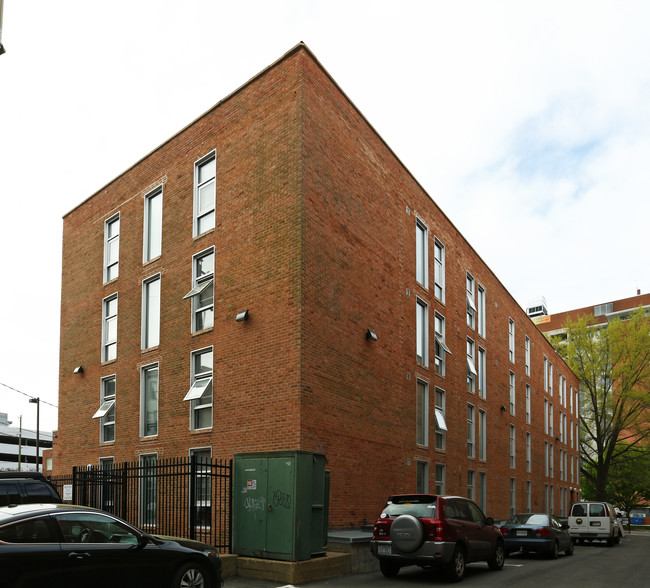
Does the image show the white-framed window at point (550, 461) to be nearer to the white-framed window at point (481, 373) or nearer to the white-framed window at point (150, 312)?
the white-framed window at point (481, 373)

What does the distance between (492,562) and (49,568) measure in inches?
409

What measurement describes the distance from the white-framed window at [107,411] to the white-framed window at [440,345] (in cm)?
1075

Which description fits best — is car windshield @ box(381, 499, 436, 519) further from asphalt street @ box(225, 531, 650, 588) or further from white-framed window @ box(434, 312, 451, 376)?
white-framed window @ box(434, 312, 451, 376)

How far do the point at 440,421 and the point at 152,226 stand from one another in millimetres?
11286

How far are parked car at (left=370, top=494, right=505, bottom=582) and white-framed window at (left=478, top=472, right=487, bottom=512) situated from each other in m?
13.9

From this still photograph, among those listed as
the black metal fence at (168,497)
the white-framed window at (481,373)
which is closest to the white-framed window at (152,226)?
the black metal fence at (168,497)

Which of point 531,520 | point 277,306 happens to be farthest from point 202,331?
point 531,520

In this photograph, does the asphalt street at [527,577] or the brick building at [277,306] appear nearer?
the asphalt street at [527,577]

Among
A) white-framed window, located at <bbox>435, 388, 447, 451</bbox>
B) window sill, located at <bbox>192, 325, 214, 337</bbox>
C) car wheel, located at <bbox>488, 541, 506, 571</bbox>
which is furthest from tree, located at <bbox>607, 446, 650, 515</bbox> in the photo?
window sill, located at <bbox>192, 325, 214, 337</bbox>

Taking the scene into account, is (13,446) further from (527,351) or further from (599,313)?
(527,351)

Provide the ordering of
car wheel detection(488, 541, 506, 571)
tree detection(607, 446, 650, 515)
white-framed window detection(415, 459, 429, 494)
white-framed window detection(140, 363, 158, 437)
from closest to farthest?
car wheel detection(488, 541, 506, 571)
white-framed window detection(140, 363, 158, 437)
white-framed window detection(415, 459, 429, 494)
tree detection(607, 446, 650, 515)

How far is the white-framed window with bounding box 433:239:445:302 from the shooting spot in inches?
1005

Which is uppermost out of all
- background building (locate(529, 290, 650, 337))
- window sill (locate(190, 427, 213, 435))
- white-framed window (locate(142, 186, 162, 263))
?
background building (locate(529, 290, 650, 337))

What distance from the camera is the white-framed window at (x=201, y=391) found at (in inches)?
728
